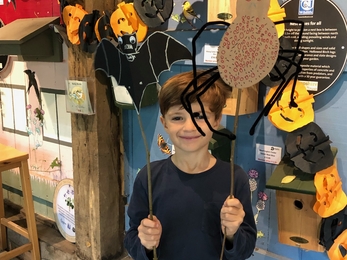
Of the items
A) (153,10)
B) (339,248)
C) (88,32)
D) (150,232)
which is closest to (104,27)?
(88,32)

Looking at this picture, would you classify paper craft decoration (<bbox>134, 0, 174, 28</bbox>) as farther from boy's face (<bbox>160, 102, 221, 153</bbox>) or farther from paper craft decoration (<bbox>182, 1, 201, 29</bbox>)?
boy's face (<bbox>160, 102, 221, 153</bbox>)

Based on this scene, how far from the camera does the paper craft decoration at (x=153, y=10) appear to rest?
1.56 m

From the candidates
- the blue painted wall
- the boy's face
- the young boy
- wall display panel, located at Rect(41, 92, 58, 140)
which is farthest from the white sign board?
wall display panel, located at Rect(41, 92, 58, 140)

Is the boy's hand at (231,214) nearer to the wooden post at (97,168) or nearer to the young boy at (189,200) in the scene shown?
the young boy at (189,200)

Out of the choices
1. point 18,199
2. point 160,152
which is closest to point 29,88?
point 18,199

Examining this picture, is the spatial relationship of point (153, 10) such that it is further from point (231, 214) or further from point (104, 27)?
point (231, 214)

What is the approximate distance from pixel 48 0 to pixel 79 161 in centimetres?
93

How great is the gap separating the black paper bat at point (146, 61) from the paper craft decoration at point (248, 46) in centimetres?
25

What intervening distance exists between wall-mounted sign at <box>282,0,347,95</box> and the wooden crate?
0.40 metres

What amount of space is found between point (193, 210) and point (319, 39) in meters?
0.80

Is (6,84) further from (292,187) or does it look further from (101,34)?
(292,187)

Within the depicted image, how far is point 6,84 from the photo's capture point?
2.55m

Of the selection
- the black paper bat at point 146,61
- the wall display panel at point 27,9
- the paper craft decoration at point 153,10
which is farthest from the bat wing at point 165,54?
the wall display panel at point 27,9

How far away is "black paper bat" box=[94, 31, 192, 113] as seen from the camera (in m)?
1.00
